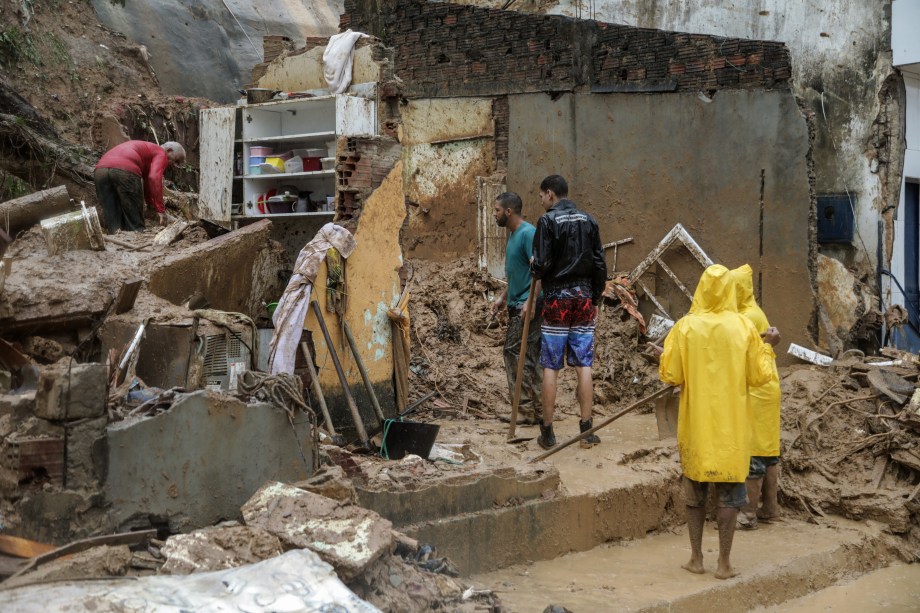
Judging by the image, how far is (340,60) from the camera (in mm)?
12312

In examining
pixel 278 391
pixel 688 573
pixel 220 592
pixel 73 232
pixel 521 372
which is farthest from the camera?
pixel 521 372

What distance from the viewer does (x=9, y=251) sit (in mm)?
6734

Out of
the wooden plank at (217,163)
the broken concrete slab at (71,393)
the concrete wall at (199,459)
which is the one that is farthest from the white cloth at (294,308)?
the wooden plank at (217,163)

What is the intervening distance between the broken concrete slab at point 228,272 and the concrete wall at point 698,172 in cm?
434

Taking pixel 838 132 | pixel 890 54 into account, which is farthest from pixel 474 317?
pixel 890 54

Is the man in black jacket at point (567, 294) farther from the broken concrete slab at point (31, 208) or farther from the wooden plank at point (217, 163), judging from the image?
the wooden plank at point (217, 163)

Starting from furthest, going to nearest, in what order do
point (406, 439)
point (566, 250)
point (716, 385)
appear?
point (566, 250)
point (406, 439)
point (716, 385)

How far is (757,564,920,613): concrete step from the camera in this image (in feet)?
19.2

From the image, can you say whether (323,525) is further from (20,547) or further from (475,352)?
(475,352)

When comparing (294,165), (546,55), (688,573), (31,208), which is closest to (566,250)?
(688,573)

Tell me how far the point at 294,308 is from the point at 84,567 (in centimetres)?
340

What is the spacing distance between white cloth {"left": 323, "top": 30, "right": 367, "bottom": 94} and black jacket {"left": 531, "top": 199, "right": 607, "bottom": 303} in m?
6.19

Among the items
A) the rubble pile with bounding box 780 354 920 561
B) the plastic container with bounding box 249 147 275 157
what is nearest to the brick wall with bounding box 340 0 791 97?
the plastic container with bounding box 249 147 275 157

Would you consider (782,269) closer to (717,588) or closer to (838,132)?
(838,132)
